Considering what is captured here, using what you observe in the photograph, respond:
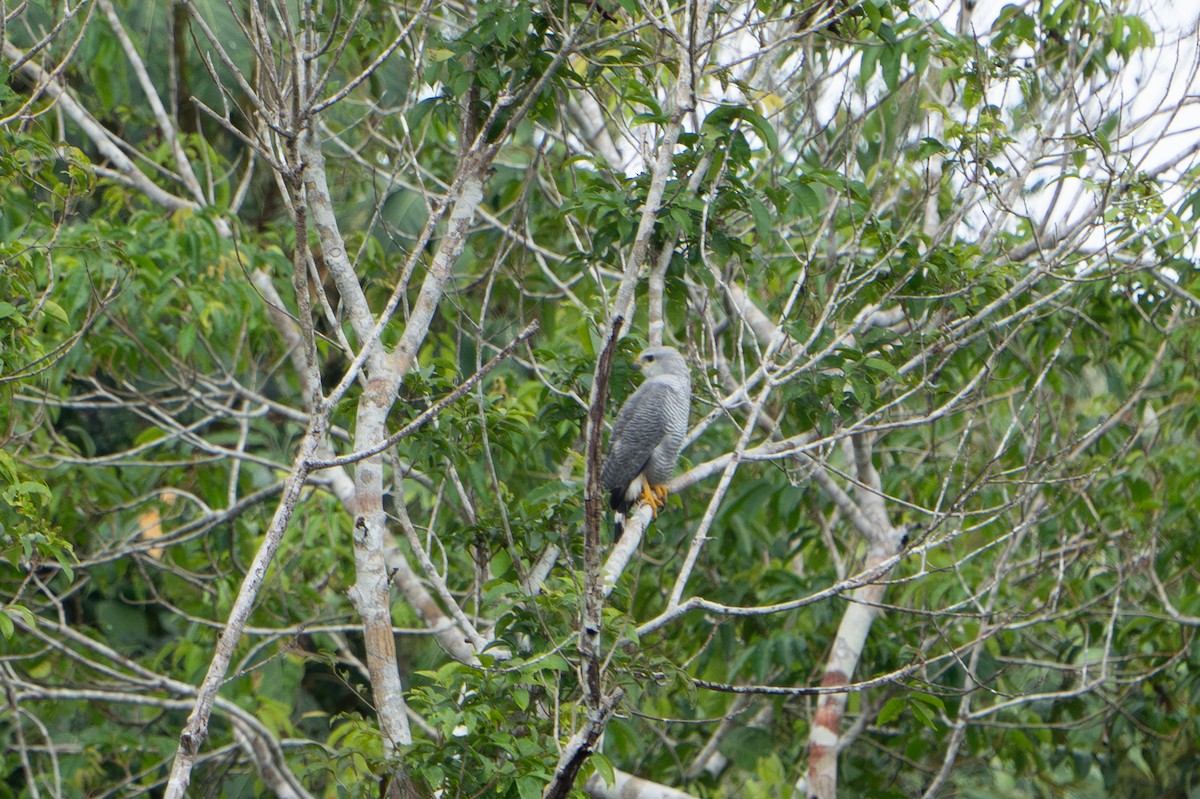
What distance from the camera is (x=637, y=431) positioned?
16.4 feet

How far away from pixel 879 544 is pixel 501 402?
2.12 m

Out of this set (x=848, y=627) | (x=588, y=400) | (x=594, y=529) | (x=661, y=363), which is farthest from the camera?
(x=848, y=627)

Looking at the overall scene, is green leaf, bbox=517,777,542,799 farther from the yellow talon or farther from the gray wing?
the gray wing

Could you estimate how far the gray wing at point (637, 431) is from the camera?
497 cm

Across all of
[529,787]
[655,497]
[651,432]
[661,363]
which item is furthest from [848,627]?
[529,787]

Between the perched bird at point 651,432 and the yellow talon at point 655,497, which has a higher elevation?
the perched bird at point 651,432

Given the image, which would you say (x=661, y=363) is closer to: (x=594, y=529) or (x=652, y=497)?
(x=652, y=497)

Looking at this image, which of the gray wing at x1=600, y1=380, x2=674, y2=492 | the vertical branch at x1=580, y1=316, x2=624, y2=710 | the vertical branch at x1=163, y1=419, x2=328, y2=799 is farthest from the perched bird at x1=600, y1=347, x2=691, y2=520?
the vertical branch at x1=580, y1=316, x2=624, y2=710

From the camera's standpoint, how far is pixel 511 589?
3775 mm

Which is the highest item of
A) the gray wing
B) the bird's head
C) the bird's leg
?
the bird's head

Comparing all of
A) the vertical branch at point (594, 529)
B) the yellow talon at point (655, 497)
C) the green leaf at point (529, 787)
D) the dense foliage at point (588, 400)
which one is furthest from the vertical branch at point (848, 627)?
the vertical branch at point (594, 529)

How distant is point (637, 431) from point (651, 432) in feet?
0.20

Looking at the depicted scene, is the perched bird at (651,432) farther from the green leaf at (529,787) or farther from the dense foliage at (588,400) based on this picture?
the green leaf at (529,787)

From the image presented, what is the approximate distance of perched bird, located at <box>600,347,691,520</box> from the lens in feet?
16.0
